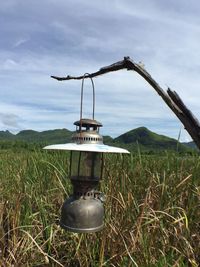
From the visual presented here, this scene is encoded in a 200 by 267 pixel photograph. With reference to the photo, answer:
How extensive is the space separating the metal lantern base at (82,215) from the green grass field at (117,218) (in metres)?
1.13

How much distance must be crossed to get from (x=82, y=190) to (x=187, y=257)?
5.75 feet

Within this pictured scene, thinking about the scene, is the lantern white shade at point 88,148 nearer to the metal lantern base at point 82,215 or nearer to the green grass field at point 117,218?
the metal lantern base at point 82,215

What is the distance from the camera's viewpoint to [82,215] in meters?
2.07

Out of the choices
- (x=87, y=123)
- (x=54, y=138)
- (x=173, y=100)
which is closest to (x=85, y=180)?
(x=87, y=123)

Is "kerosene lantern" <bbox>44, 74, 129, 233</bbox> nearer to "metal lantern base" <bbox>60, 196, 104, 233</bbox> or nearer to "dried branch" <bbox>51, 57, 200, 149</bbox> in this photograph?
"metal lantern base" <bbox>60, 196, 104, 233</bbox>

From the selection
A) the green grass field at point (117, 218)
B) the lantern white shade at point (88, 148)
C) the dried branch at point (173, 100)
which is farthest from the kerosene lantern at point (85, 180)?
the green grass field at point (117, 218)

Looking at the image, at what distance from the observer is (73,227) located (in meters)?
2.10

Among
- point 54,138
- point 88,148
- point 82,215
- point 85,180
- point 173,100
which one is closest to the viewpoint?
point 88,148

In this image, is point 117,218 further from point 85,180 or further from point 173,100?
point 85,180

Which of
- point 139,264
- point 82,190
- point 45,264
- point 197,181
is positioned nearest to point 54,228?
point 45,264

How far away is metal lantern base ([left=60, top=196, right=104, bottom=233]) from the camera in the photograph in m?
2.07

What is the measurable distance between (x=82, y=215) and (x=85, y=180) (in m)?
0.19

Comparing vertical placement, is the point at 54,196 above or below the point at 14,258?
above

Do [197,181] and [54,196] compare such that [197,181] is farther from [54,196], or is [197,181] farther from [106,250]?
[54,196]
